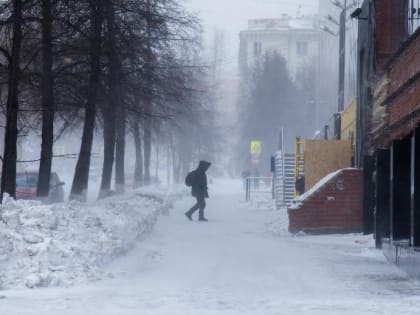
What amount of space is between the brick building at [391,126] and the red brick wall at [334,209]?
0.80 meters

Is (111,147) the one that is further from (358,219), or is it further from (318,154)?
(358,219)

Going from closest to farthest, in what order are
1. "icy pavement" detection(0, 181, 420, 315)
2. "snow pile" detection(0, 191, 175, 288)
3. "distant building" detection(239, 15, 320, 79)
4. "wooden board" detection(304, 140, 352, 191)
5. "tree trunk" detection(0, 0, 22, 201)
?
1. "icy pavement" detection(0, 181, 420, 315)
2. "snow pile" detection(0, 191, 175, 288)
3. "tree trunk" detection(0, 0, 22, 201)
4. "wooden board" detection(304, 140, 352, 191)
5. "distant building" detection(239, 15, 320, 79)

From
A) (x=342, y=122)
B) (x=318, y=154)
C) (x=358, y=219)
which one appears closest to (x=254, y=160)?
(x=342, y=122)

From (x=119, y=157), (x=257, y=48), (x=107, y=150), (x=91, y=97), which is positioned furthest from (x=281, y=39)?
(x=91, y=97)

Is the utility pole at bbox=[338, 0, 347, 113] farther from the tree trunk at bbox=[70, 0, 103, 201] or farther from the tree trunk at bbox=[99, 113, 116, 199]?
the tree trunk at bbox=[70, 0, 103, 201]

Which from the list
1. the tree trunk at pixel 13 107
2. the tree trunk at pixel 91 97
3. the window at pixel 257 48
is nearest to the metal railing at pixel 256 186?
the tree trunk at pixel 91 97

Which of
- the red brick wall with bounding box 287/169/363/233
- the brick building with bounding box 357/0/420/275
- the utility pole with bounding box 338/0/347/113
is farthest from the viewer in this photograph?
the utility pole with bounding box 338/0/347/113

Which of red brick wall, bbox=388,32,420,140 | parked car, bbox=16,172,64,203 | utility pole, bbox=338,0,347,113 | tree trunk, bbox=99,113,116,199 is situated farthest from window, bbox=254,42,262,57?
red brick wall, bbox=388,32,420,140

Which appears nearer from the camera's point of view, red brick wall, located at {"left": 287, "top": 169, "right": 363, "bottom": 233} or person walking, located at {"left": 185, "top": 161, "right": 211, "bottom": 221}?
red brick wall, located at {"left": 287, "top": 169, "right": 363, "bottom": 233}

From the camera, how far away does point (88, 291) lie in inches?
418

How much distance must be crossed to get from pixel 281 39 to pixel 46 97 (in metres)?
84.0

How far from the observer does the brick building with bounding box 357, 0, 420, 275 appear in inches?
500

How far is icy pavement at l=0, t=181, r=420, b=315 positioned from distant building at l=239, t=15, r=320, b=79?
81132mm

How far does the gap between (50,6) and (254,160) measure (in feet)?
129
